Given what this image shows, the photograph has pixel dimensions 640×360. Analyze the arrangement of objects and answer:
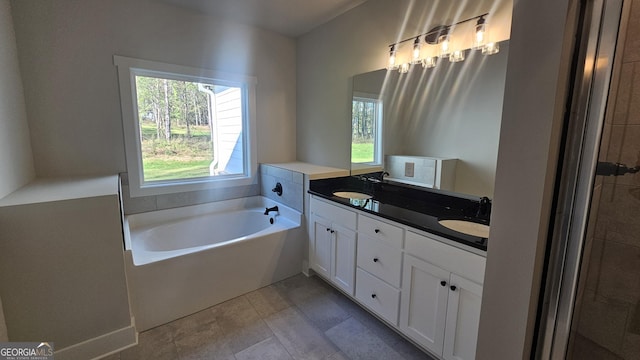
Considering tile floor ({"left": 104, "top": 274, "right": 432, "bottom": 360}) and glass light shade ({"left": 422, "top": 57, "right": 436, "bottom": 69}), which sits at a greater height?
glass light shade ({"left": 422, "top": 57, "right": 436, "bottom": 69})

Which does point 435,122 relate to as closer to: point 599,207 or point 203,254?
point 599,207

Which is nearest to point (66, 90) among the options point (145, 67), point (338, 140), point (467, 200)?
point (145, 67)

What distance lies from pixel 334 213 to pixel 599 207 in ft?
5.02

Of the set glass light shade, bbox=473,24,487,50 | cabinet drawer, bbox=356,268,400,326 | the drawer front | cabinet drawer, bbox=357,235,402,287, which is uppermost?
glass light shade, bbox=473,24,487,50

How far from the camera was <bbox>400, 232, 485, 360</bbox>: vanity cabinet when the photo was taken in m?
1.33

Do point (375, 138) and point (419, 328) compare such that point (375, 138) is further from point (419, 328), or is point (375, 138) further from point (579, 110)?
point (579, 110)

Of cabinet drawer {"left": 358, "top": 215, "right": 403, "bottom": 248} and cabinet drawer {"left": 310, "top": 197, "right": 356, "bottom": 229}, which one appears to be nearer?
cabinet drawer {"left": 358, "top": 215, "right": 403, "bottom": 248}

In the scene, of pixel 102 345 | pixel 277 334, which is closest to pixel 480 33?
pixel 277 334


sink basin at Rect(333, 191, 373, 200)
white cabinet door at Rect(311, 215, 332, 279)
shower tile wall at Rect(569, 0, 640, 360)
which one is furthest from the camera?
sink basin at Rect(333, 191, 373, 200)

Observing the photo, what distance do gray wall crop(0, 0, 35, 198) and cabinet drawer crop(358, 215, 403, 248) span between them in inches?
82.4

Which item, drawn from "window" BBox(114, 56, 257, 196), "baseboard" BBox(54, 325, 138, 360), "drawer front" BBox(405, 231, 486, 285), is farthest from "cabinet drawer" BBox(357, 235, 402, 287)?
"window" BBox(114, 56, 257, 196)

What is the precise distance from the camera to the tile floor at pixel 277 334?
1.68m

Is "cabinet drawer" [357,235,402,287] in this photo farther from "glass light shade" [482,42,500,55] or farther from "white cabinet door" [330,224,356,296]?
"glass light shade" [482,42,500,55]

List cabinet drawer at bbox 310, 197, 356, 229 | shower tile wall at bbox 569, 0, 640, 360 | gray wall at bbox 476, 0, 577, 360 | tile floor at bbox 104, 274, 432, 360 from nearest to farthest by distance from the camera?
gray wall at bbox 476, 0, 577, 360
shower tile wall at bbox 569, 0, 640, 360
tile floor at bbox 104, 274, 432, 360
cabinet drawer at bbox 310, 197, 356, 229
